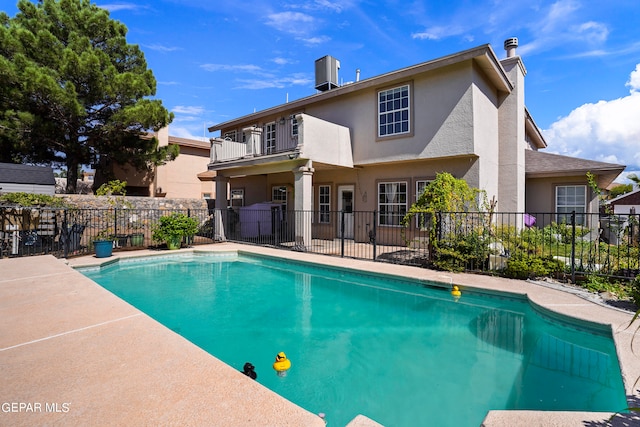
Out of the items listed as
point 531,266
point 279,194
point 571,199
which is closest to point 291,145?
point 279,194

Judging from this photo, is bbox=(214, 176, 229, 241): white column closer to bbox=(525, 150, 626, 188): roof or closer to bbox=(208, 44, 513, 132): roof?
bbox=(208, 44, 513, 132): roof

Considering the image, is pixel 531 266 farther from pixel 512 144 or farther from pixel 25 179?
pixel 25 179

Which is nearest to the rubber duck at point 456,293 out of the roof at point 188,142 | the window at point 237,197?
the window at point 237,197

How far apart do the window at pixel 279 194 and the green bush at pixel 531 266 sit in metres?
12.1

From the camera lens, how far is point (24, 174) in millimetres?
14703

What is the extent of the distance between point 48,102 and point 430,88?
18.9 metres

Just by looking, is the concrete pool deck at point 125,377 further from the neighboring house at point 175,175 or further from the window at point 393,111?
the neighboring house at point 175,175

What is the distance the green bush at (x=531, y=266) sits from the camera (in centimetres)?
799

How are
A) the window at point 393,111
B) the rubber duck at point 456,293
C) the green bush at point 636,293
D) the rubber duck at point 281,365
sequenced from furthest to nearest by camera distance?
the window at point 393,111
the rubber duck at point 456,293
the green bush at point 636,293
the rubber duck at point 281,365

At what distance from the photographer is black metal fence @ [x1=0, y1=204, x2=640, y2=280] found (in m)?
8.40

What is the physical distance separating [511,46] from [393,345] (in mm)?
14114

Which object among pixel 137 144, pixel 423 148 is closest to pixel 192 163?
pixel 137 144

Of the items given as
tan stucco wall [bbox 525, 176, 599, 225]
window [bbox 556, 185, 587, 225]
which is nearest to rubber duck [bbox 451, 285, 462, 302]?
window [bbox 556, 185, 587, 225]

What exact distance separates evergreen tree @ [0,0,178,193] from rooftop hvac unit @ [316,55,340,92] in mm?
9726
